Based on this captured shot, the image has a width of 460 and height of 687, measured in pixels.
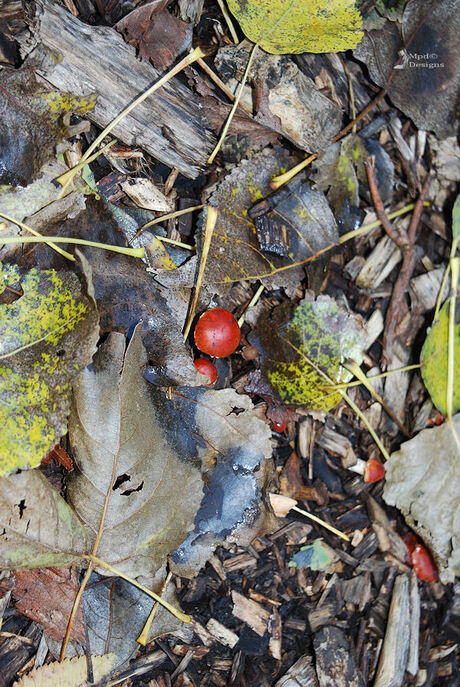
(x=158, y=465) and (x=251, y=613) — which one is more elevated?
(x=158, y=465)

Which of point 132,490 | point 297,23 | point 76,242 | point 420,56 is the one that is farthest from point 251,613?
point 420,56

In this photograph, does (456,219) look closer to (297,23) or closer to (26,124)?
(297,23)

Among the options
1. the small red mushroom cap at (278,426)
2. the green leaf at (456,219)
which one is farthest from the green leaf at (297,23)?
the small red mushroom cap at (278,426)

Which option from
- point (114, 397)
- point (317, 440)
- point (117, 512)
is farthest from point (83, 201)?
point (317, 440)

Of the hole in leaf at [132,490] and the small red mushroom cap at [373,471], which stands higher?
the hole in leaf at [132,490]

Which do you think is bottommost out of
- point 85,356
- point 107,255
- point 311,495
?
point 311,495

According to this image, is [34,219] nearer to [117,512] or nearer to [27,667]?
[117,512]

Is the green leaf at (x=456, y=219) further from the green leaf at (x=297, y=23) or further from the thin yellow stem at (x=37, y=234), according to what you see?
the thin yellow stem at (x=37, y=234)
